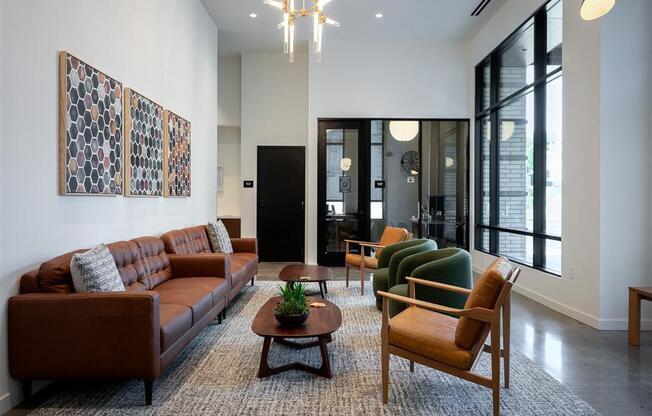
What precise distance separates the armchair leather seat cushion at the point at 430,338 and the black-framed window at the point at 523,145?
279 centimetres

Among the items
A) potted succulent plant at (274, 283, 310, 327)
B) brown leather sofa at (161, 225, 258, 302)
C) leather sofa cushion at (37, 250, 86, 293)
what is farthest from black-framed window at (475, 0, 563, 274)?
leather sofa cushion at (37, 250, 86, 293)

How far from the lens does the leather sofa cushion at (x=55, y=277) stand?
2.35 m

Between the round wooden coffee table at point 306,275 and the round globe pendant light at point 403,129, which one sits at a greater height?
the round globe pendant light at point 403,129

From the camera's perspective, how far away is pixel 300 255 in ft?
25.4

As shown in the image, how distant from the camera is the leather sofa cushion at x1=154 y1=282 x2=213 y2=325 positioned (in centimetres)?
292

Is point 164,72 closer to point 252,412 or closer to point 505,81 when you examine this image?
point 252,412

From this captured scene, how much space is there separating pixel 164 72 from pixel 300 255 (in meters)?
4.40

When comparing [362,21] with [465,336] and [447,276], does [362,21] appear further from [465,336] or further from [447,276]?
[465,336]

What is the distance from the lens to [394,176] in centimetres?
707

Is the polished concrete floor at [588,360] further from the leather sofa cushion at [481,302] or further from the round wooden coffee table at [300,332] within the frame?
the round wooden coffee table at [300,332]

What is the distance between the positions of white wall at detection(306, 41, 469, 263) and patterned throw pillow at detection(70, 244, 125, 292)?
455 cm

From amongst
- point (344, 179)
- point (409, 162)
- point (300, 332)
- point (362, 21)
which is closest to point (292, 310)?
point (300, 332)

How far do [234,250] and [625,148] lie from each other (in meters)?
4.69

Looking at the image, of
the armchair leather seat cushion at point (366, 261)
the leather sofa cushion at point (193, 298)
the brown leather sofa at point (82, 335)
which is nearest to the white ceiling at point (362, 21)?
the armchair leather seat cushion at point (366, 261)
